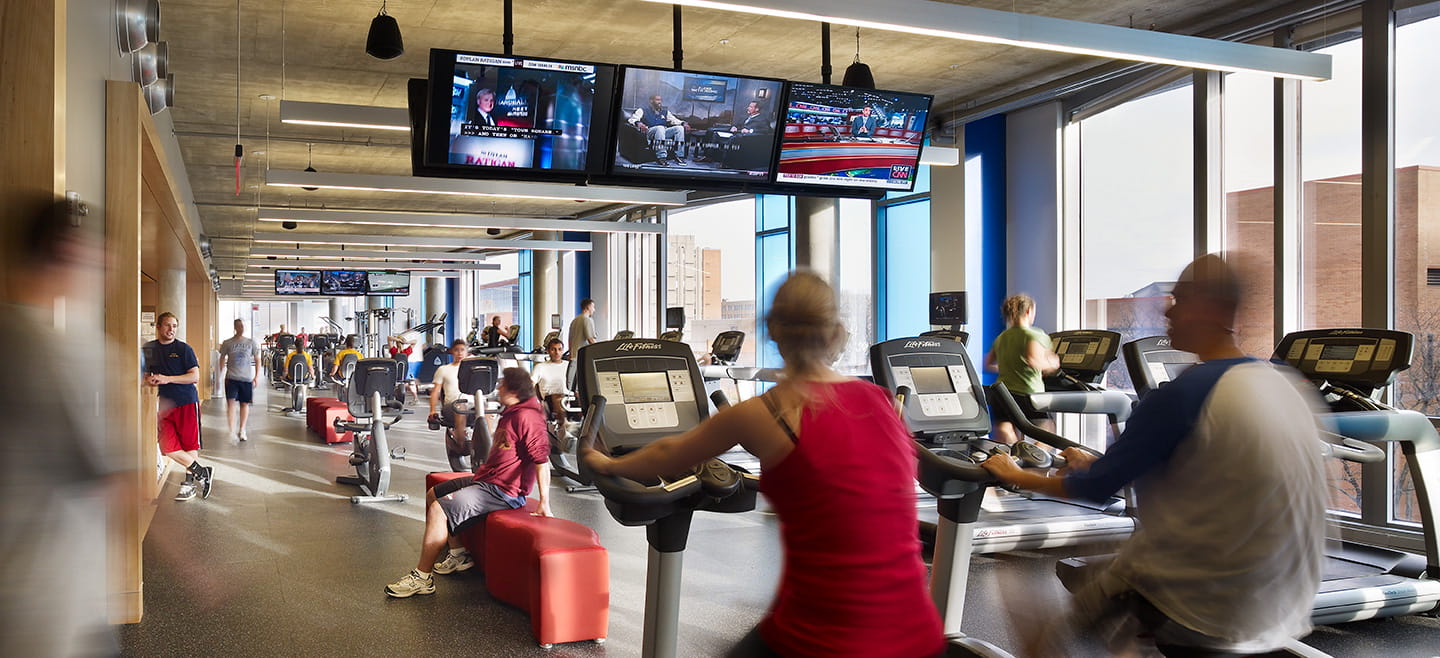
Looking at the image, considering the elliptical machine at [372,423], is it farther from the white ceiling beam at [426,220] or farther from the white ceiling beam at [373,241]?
the white ceiling beam at [373,241]

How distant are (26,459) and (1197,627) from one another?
2.15m

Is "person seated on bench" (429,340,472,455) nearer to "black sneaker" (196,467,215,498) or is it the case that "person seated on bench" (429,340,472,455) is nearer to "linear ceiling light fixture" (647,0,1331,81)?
"black sneaker" (196,467,215,498)

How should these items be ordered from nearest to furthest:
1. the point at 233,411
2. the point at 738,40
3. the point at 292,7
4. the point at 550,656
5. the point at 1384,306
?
the point at 550,656 → the point at 1384,306 → the point at 292,7 → the point at 738,40 → the point at 233,411

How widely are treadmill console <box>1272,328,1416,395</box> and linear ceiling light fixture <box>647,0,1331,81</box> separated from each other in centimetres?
162

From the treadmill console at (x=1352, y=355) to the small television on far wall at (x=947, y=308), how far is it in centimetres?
348

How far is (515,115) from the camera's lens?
5.60 metres

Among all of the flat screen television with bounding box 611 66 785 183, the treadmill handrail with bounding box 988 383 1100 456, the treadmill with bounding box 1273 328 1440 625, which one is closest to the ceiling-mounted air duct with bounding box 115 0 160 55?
the flat screen television with bounding box 611 66 785 183

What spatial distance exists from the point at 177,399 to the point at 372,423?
56.2 inches

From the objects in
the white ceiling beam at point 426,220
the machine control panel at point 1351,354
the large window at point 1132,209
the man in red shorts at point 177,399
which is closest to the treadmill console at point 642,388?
the machine control panel at point 1351,354

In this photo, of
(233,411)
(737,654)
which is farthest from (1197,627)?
(233,411)

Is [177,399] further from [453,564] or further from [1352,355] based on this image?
[1352,355]

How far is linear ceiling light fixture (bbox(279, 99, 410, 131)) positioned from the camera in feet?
21.8

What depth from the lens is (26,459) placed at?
70.4 inches

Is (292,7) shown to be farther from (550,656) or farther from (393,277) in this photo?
(393,277)
